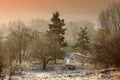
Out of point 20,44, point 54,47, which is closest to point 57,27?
point 20,44

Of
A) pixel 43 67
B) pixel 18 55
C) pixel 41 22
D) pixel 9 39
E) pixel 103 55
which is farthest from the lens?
pixel 41 22

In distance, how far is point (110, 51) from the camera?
33688 millimetres

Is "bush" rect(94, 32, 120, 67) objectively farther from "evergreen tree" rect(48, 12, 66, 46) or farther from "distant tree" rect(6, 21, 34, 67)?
"evergreen tree" rect(48, 12, 66, 46)

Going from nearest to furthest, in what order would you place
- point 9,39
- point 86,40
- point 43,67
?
point 43,67
point 9,39
point 86,40

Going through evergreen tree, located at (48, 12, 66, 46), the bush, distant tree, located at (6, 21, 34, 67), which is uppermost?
evergreen tree, located at (48, 12, 66, 46)

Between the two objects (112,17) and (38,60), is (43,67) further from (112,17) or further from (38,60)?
(112,17)

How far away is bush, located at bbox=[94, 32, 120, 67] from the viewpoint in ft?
109

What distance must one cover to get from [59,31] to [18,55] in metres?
10.9

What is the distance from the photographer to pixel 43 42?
47.3 m

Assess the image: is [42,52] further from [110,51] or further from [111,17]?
[111,17]

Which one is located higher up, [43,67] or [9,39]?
[9,39]

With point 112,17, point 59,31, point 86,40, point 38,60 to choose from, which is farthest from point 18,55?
point 112,17

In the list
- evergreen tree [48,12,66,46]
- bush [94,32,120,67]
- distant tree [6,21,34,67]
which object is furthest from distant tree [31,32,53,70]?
bush [94,32,120,67]

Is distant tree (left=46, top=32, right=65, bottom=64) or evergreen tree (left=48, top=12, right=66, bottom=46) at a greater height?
evergreen tree (left=48, top=12, right=66, bottom=46)
